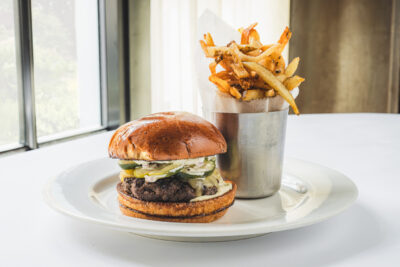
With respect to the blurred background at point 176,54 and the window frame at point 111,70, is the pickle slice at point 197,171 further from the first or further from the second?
the blurred background at point 176,54

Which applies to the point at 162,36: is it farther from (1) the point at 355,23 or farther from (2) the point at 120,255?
(2) the point at 120,255

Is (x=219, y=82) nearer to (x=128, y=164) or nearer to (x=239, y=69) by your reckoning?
(x=239, y=69)

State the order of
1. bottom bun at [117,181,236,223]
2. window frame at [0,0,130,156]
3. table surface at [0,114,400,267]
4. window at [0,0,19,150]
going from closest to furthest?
table surface at [0,114,400,267] → bottom bun at [117,181,236,223] → window at [0,0,19,150] → window frame at [0,0,130,156]

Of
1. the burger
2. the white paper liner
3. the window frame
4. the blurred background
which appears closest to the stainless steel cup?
the white paper liner

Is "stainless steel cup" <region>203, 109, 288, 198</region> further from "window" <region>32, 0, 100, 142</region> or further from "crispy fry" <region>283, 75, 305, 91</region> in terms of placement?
"window" <region>32, 0, 100, 142</region>

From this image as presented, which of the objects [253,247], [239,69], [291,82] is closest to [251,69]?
[239,69]

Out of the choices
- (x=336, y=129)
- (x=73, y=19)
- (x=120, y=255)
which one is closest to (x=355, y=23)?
(x=336, y=129)
